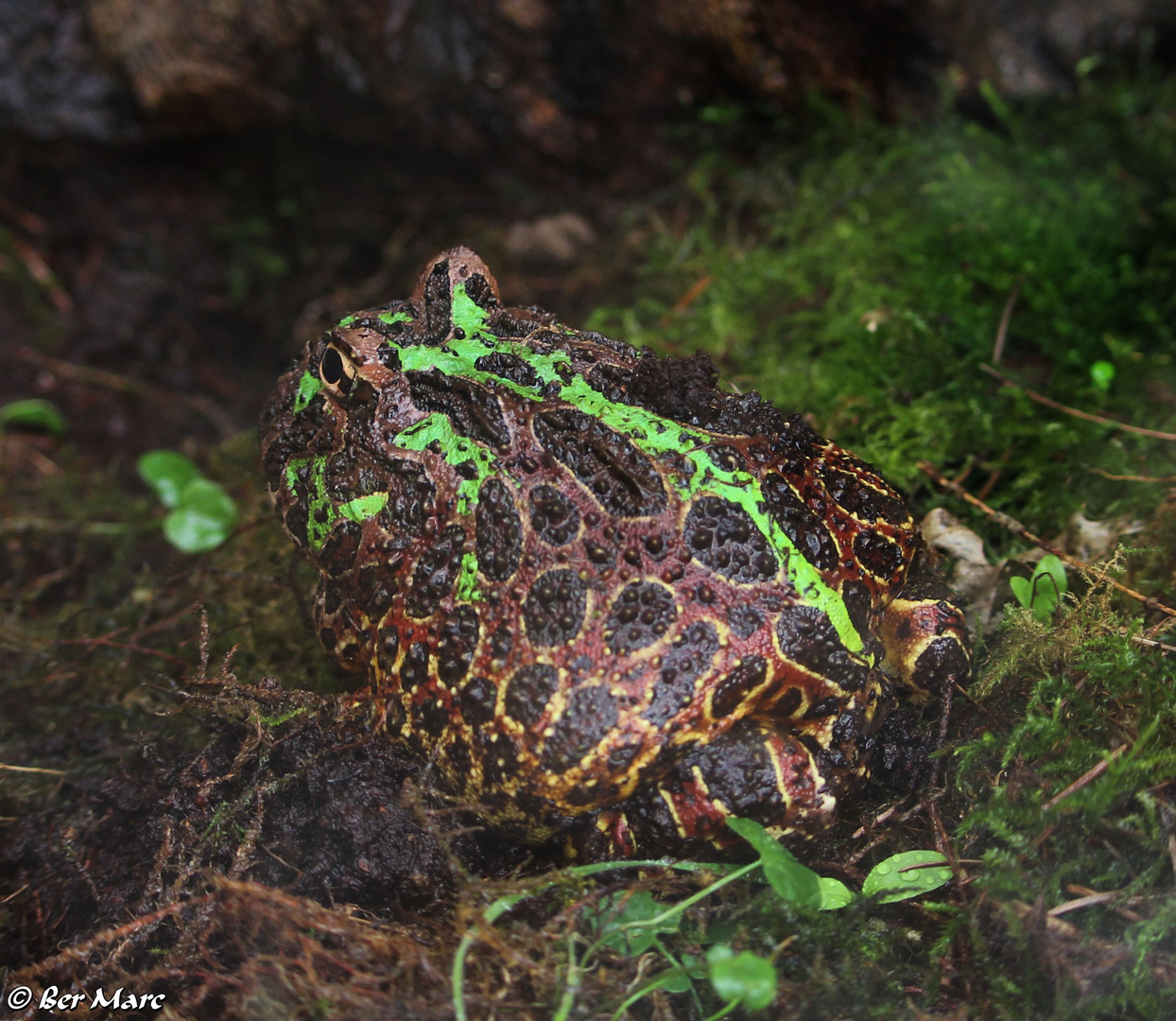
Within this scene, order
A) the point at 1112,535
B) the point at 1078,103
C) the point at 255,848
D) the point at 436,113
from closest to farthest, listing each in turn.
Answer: the point at 255,848 → the point at 1112,535 → the point at 1078,103 → the point at 436,113

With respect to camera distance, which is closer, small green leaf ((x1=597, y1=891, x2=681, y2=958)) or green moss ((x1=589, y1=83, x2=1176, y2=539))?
small green leaf ((x1=597, y1=891, x2=681, y2=958))

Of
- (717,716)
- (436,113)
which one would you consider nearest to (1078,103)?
(436,113)

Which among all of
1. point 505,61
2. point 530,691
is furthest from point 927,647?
point 505,61

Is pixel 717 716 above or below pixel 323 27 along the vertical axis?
below

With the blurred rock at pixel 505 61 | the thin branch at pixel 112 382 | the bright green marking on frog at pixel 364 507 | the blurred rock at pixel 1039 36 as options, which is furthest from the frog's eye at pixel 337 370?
the blurred rock at pixel 1039 36

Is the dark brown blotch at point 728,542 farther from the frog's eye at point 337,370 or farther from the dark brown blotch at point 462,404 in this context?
the frog's eye at point 337,370

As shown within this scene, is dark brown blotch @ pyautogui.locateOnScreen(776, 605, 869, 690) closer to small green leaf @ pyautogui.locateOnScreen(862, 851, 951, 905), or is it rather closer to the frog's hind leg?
the frog's hind leg

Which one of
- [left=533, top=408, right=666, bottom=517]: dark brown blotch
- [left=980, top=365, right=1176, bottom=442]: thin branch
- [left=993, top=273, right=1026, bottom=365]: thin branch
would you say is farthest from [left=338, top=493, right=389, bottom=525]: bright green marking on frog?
[left=993, top=273, right=1026, bottom=365]: thin branch

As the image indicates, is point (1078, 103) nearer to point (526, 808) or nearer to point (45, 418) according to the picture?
point (526, 808)
